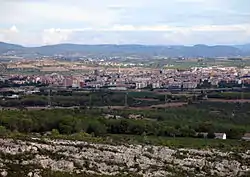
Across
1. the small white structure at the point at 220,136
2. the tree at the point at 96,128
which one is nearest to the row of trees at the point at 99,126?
the tree at the point at 96,128

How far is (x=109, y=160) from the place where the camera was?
113 ft

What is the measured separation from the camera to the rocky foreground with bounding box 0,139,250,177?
30031mm

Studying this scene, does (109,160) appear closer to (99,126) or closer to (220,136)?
(99,126)

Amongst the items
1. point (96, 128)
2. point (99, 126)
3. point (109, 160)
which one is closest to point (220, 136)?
point (99, 126)

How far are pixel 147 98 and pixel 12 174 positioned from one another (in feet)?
380

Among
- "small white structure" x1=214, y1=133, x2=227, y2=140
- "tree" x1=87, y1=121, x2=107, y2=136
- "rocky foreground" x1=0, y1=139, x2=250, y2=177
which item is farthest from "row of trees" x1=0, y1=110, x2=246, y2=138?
"rocky foreground" x1=0, y1=139, x2=250, y2=177

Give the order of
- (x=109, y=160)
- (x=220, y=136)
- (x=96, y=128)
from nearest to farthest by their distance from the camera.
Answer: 1. (x=109, y=160)
2. (x=96, y=128)
3. (x=220, y=136)

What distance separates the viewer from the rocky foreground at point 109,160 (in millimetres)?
30031

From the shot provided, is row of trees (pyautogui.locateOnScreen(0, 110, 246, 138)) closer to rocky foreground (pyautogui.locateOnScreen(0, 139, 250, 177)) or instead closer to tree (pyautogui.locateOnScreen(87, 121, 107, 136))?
tree (pyautogui.locateOnScreen(87, 121, 107, 136))

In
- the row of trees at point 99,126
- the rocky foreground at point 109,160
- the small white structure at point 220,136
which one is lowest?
the small white structure at point 220,136

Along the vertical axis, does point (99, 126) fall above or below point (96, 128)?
above

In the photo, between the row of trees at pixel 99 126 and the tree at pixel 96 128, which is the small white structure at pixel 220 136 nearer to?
the row of trees at pixel 99 126

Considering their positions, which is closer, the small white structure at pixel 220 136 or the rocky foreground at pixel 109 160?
the rocky foreground at pixel 109 160

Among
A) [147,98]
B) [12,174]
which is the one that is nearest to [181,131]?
[12,174]
